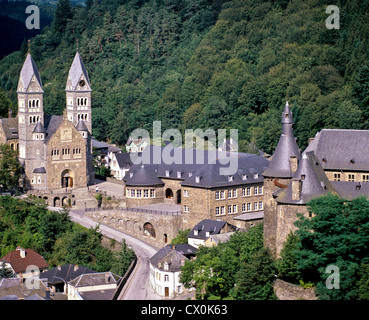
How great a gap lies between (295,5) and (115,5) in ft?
147

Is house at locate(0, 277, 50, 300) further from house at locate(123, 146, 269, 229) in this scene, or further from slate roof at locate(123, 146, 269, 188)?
slate roof at locate(123, 146, 269, 188)

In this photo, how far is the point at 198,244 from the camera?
5300 centimetres

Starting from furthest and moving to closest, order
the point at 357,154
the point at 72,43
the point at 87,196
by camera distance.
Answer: the point at 72,43 → the point at 87,196 → the point at 357,154

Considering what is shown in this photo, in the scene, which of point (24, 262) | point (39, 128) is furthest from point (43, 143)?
point (24, 262)

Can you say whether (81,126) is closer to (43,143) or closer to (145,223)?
(43,143)

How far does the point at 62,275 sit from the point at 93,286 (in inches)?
168

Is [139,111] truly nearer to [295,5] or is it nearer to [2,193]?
[295,5]

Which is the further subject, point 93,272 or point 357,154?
point 93,272

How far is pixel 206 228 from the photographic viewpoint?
2128 inches

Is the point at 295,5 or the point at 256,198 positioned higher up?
the point at 295,5

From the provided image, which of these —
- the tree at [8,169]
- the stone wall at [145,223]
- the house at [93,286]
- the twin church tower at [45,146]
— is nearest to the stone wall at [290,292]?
the house at [93,286]

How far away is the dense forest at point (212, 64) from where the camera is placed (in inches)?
2906

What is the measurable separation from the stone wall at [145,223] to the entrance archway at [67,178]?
20.8ft
